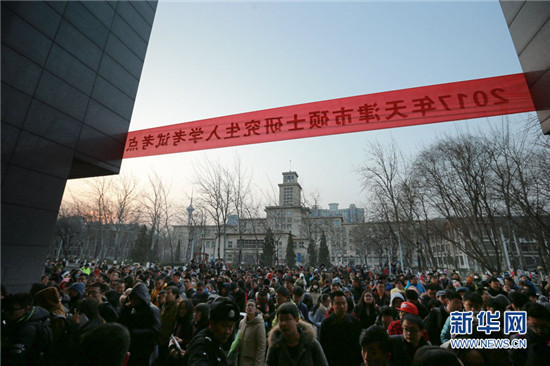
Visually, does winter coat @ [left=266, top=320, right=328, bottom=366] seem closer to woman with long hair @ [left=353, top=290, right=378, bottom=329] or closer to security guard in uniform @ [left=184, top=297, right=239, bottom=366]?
security guard in uniform @ [left=184, top=297, right=239, bottom=366]

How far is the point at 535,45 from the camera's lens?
4867mm

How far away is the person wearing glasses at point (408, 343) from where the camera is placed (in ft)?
8.79

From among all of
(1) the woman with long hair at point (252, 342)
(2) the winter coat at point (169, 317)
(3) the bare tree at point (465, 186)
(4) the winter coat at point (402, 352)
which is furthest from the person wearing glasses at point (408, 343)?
(3) the bare tree at point (465, 186)

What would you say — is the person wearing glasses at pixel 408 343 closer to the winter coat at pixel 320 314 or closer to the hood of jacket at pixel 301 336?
the hood of jacket at pixel 301 336

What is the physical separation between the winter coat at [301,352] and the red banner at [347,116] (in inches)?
211

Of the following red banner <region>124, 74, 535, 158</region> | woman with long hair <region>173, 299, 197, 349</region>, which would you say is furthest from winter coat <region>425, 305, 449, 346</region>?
red banner <region>124, 74, 535, 158</region>

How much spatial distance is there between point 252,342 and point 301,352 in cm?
95

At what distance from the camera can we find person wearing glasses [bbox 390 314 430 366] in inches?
105

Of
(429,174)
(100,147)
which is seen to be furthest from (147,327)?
(429,174)

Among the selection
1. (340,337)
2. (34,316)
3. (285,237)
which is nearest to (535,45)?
(340,337)

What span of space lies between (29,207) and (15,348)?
445 cm

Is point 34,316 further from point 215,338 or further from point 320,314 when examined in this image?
point 320,314

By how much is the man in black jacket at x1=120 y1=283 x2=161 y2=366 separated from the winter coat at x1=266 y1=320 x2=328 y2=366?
1408 mm

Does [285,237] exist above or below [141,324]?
above
